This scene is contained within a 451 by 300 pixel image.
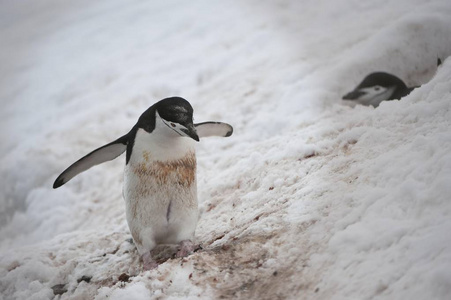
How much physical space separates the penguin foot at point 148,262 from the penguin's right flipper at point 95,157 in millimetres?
632

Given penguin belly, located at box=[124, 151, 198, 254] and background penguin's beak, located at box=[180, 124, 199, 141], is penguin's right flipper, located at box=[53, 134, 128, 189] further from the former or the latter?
background penguin's beak, located at box=[180, 124, 199, 141]

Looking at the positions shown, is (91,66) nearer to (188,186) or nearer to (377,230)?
(188,186)

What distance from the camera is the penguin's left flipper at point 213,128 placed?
2.63 m

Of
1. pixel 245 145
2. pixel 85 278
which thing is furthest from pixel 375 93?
pixel 85 278

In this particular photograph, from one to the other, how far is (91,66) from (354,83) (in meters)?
3.83

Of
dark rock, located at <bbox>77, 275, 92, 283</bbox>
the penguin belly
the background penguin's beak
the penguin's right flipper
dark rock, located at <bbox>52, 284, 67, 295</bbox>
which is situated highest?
the background penguin's beak

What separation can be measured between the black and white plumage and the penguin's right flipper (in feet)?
6.60

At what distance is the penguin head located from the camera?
199 cm

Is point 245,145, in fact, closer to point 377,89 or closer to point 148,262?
point 377,89

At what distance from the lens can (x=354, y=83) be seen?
3.90 meters

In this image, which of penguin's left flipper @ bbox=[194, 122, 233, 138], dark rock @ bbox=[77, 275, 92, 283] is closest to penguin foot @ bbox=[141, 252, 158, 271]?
dark rock @ bbox=[77, 275, 92, 283]

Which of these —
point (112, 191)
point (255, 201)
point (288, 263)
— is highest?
point (288, 263)

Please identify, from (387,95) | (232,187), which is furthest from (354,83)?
(232,187)

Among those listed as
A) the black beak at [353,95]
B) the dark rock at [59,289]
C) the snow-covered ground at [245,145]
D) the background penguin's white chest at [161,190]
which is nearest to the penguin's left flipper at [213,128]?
the snow-covered ground at [245,145]
